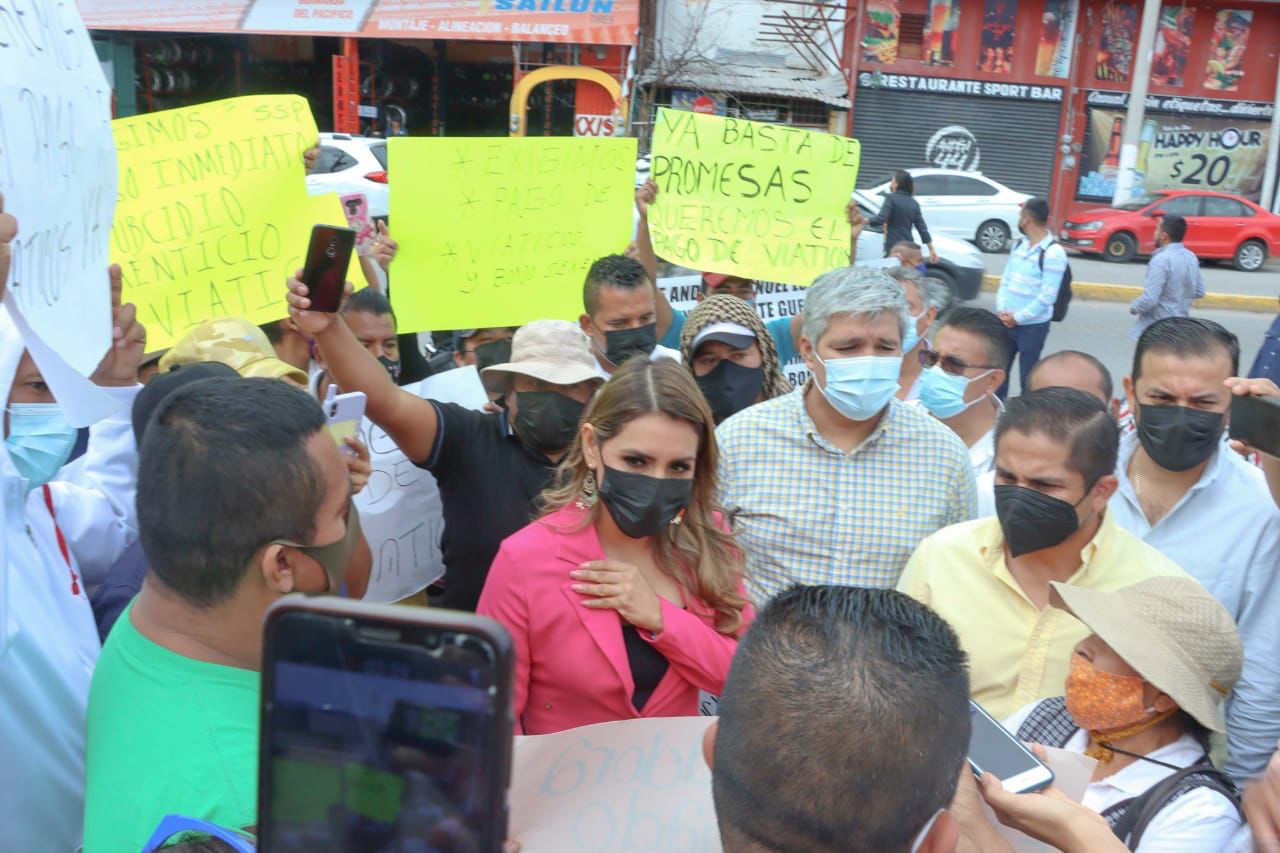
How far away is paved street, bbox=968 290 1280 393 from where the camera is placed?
1234 centimetres

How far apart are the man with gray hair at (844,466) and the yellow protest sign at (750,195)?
1692mm

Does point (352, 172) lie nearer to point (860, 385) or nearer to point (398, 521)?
point (398, 521)

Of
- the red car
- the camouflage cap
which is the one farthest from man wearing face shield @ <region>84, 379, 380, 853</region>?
the red car

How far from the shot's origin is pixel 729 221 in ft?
Result: 16.8

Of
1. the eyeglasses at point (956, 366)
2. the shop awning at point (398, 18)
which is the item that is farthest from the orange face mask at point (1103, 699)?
the shop awning at point (398, 18)

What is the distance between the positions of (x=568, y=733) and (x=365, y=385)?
1173 mm

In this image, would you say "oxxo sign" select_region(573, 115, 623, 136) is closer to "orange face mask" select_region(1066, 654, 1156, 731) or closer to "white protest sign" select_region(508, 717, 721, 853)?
"orange face mask" select_region(1066, 654, 1156, 731)

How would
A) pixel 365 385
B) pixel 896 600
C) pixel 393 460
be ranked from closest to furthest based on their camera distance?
pixel 896 600 < pixel 365 385 < pixel 393 460

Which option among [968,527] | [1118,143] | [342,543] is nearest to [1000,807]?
[342,543]

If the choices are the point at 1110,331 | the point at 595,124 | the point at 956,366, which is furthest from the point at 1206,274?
the point at 956,366

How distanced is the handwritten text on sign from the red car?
1977 centimetres

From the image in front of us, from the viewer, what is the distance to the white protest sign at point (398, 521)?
338cm

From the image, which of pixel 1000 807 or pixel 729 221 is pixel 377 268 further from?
pixel 1000 807

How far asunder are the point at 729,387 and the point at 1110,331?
11.4 meters
